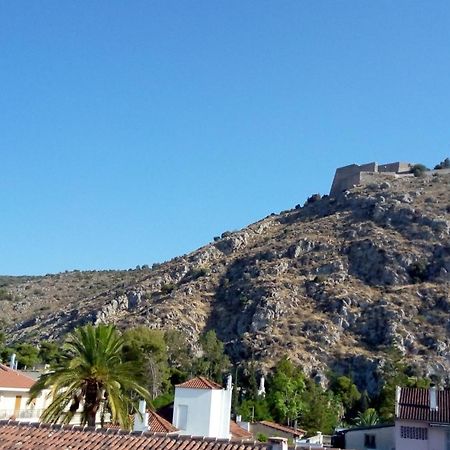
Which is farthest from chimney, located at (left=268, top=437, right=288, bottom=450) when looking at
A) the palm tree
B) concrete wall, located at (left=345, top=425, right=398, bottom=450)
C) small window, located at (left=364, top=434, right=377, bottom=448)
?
small window, located at (left=364, top=434, right=377, bottom=448)

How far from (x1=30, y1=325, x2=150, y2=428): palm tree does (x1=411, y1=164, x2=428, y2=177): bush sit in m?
126

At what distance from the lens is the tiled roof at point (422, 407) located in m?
35.7

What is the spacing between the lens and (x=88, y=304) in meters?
117

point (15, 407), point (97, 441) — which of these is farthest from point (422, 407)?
point (97, 441)

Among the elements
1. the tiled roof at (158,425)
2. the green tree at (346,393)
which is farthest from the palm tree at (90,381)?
the green tree at (346,393)

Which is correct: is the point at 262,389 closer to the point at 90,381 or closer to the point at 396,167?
the point at 90,381

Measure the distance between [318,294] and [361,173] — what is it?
51008 mm

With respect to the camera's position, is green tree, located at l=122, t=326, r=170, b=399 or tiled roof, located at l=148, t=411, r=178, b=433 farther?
green tree, located at l=122, t=326, r=170, b=399

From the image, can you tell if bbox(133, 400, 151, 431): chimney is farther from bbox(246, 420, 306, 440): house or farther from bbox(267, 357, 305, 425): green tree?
bbox(267, 357, 305, 425): green tree

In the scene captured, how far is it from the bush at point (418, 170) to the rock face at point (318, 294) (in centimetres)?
491

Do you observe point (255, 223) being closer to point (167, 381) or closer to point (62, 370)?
point (167, 381)

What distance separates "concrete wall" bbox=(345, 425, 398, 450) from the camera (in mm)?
40000

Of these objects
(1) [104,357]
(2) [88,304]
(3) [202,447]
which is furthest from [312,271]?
(3) [202,447]

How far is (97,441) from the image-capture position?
16500 mm
